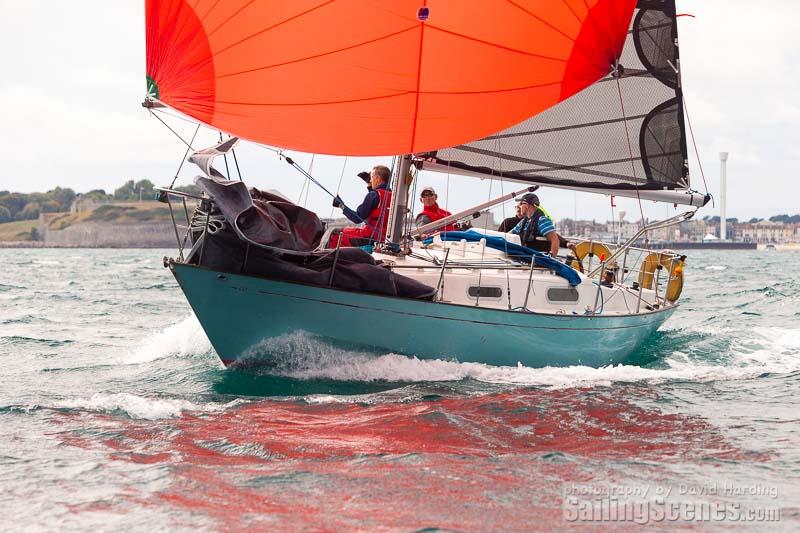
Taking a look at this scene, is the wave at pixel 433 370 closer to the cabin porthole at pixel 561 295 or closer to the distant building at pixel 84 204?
the cabin porthole at pixel 561 295

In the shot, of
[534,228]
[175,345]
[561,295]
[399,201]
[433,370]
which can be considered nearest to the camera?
[433,370]

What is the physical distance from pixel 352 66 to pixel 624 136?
4.40 metres

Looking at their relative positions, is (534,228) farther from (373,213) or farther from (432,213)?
(373,213)

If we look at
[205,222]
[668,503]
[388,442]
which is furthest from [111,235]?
[668,503]

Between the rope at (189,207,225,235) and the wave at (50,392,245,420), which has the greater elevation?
the rope at (189,207,225,235)

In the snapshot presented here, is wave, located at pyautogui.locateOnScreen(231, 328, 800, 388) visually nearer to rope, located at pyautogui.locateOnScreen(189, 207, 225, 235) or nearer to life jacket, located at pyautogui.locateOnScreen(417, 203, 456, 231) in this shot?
rope, located at pyautogui.locateOnScreen(189, 207, 225, 235)

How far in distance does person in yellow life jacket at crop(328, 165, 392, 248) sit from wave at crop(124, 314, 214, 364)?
2282mm

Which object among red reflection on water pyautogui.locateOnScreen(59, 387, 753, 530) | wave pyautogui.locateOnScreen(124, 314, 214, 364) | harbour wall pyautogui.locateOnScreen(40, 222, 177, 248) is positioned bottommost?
harbour wall pyautogui.locateOnScreen(40, 222, 177, 248)

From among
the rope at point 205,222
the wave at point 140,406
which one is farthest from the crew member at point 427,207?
the wave at point 140,406

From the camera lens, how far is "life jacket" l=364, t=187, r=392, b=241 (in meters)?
9.79

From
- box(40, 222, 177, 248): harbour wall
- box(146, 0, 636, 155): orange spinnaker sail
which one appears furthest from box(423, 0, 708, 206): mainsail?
box(40, 222, 177, 248): harbour wall

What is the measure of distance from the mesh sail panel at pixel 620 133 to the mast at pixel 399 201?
1.58 metres

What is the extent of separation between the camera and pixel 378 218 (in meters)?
9.86

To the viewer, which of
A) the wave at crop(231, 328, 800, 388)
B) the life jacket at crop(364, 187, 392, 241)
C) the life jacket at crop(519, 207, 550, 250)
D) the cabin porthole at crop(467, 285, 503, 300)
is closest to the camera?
the wave at crop(231, 328, 800, 388)
